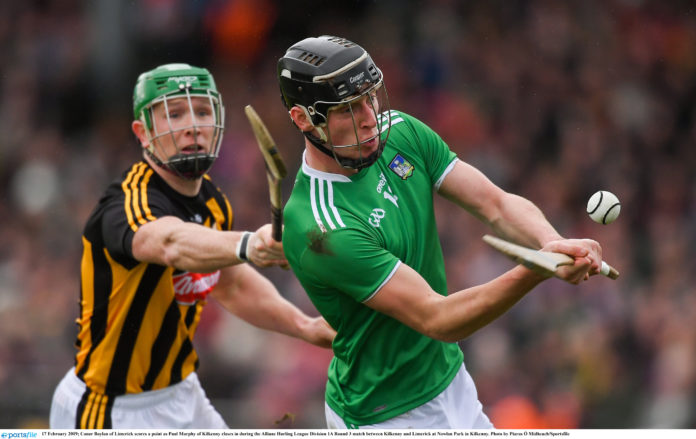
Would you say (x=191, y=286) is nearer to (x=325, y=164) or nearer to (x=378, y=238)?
(x=325, y=164)

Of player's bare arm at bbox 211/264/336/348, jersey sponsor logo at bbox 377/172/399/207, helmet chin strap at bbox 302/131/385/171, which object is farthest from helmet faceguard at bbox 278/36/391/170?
player's bare arm at bbox 211/264/336/348

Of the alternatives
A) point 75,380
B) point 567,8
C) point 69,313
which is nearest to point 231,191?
point 69,313

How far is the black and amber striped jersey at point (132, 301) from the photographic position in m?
4.33

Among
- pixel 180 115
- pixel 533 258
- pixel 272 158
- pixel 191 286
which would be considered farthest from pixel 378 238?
pixel 180 115

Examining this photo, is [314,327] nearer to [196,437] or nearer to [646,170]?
[196,437]

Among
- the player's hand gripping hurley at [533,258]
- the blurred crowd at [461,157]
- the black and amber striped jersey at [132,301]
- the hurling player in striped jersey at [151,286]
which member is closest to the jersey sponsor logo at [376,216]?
the player's hand gripping hurley at [533,258]

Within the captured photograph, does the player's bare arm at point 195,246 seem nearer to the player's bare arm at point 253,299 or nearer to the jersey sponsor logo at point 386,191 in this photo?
the jersey sponsor logo at point 386,191

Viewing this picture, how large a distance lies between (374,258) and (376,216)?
8.9 inches

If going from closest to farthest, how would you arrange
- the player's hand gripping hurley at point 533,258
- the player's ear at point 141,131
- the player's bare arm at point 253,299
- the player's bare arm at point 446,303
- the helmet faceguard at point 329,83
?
the player's hand gripping hurley at point 533,258 < the player's bare arm at point 446,303 < the helmet faceguard at point 329,83 < the player's ear at point 141,131 < the player's bare arm at point 253,299

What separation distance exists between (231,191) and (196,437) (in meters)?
6.21

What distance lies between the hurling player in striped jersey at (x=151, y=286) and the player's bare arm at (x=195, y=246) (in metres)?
0.10

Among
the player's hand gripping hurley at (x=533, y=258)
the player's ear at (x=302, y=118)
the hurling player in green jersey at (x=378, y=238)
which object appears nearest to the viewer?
the player's hand gripping hurley at (x=533, y=258)

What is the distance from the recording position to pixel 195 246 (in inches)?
155

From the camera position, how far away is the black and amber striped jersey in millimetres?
4332
